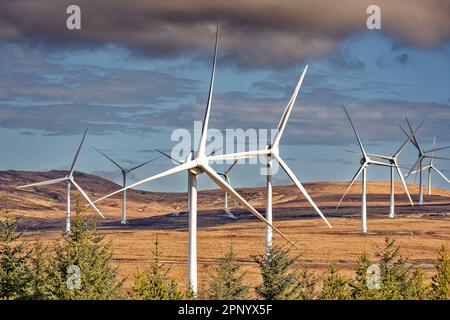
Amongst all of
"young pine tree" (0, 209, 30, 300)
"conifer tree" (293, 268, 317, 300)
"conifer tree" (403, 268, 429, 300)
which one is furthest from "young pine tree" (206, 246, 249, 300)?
"young pine tree" (0, 209, 30, 300)

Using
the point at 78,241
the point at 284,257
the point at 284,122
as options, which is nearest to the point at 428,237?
the point at 284,122

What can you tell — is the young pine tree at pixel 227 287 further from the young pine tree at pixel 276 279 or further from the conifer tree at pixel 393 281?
the conifer tree at pixel 393 281

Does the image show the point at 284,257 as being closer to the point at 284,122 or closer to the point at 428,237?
the point at 284,122

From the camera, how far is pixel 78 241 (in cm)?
5781

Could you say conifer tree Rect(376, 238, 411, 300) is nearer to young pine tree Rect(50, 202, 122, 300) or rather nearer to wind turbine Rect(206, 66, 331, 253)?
wind turbine Rect(206, 66, 331, 253)

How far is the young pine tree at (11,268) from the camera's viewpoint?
174 ft

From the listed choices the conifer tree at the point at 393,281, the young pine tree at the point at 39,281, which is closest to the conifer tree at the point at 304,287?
the conifer tree at the point at 393,281

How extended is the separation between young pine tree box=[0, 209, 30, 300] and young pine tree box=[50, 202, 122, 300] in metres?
1.91

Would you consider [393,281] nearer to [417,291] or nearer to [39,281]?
[417,291]

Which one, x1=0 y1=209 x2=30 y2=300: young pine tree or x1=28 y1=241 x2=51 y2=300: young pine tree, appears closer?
x1=0 y1=209 x2=30 y2=300: young pine tree

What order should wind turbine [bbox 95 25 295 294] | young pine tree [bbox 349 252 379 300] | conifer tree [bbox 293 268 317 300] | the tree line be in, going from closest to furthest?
the tree line → young pine tree [bbox 349 252 379 300] → conifer tree [bbox 293 268 317 300] → wind turbine [bbox 95 25 295 294]

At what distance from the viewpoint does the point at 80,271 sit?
54.8 meters

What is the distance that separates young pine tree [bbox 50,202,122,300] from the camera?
52.5m
